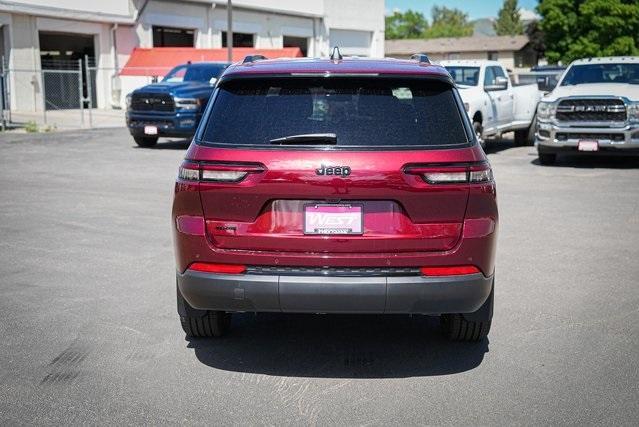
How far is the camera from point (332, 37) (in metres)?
47.5

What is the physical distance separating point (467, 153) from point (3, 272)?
4413mm

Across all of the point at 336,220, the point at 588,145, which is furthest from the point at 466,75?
the point at 336,220

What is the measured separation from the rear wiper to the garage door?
44.4 m

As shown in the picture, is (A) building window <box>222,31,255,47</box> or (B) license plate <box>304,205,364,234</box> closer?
(B) license plate <box>304,205,364,234</box>

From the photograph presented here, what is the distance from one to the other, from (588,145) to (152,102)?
9764 millimetres

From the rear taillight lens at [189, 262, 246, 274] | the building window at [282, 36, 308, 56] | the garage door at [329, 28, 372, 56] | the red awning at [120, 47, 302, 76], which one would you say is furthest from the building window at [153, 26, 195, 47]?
the rear taillight lens at [189, 262, 246, 274]

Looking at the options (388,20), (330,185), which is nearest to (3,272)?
(330,185)

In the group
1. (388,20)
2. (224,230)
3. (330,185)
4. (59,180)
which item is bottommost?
(59,180)

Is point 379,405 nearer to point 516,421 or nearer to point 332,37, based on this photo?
point 516,421

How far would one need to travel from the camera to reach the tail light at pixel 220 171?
4.04 meters

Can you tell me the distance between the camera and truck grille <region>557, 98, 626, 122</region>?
13266 millimetres

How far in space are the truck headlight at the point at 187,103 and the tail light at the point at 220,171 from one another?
1369 cm

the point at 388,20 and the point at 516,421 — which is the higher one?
the point at 388,20

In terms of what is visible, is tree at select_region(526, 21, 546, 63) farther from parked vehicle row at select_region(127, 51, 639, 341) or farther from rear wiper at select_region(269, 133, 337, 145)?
rear wiper at select_region(269, 133, 337, 145)
